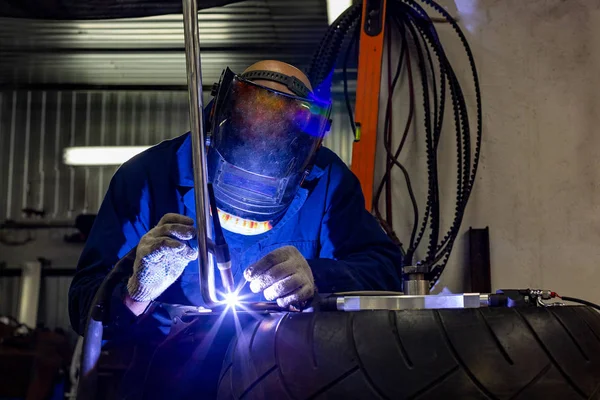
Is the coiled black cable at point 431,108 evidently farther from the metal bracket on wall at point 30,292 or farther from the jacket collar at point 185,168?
the metal bracket on wall at point 30,292

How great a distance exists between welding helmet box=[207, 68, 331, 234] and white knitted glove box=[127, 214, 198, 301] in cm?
24

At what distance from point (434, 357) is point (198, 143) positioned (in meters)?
0.40

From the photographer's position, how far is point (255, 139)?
1317 millimetres

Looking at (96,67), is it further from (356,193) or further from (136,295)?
(136,295)

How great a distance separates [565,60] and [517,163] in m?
0.39

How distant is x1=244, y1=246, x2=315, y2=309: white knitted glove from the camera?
107cm

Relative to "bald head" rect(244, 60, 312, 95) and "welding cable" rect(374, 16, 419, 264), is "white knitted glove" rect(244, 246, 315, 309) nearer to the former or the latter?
"bald head" rect(244, 60, 312, 95)

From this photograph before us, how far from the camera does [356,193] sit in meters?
1.66

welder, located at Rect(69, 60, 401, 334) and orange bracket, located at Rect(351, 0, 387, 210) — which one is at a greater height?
orange bracket, located at Rect(351, 0, 387, 210)

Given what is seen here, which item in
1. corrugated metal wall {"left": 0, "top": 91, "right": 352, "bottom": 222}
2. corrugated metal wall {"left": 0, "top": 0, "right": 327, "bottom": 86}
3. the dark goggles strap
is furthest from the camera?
corrugated metal wall {"left": 0, "top": 91, "right": 352, "bottom": 222}

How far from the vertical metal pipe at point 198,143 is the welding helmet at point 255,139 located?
0.41 meters

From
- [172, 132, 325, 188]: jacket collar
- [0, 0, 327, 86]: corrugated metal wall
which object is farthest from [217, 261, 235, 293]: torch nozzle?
[0, 0, 327, 86]: corrugated metal wall

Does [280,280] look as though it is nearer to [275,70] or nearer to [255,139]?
[255,139]

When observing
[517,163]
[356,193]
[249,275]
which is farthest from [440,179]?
[249,275]
